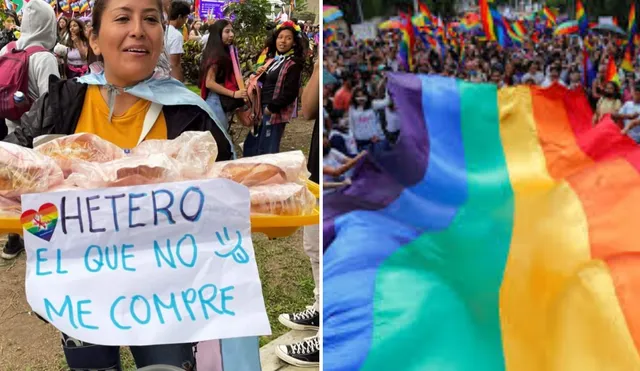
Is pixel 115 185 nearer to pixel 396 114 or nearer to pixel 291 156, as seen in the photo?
pixel 291 156

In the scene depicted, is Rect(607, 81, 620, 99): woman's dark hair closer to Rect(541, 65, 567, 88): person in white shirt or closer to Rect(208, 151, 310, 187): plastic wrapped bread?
Rect(541, 65, 567, 88): person in white shirt

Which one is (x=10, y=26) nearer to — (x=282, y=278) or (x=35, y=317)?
(x=35, y=317)

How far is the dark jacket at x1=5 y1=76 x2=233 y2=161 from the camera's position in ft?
4.89

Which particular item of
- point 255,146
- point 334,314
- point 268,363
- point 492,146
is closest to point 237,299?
point 334,314

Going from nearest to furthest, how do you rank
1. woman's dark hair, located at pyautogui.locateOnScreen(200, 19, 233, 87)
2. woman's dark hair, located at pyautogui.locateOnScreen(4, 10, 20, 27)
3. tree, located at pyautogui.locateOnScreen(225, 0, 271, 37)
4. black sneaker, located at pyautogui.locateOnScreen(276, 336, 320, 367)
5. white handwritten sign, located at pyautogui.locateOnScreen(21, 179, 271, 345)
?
1. white handwritten sign, located at pyautogui.locateOnScreen(21, 179, 271, 345)
2. black sneaker, located at pyautogui.locateOnScreen(276, 336, 320, 367)
3. woman's dark hair, located at pyautogui.locateOnScreen(200, 19, 233, 87)
4. woman's dark hair, located at pyautogui.locateOnScreen(4, 10, 20, 27)
5. tree, located at pyautogui.locateOnScreen(225, 0, 271, 37)

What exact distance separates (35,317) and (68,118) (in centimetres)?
169

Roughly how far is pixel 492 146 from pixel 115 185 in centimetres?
85

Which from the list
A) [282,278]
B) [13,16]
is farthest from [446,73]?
[13,16]

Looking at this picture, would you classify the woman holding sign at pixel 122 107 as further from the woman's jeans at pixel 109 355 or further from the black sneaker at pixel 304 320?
the black sneaker at pixel 304 320

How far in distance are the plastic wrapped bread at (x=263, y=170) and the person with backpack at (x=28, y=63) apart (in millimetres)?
1848

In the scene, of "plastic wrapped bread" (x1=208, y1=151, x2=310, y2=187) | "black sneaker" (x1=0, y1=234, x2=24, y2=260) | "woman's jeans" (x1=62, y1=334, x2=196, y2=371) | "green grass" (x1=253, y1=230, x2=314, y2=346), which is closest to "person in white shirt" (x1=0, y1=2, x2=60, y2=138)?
"black sneaker" (x1=0, y1=234, x2=24, y2=260)

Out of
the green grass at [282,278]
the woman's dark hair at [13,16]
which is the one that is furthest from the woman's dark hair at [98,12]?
the woman's dark hair at [13,16]

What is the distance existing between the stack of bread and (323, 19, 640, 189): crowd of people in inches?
8.6

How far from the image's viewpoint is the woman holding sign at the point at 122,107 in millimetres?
1465
